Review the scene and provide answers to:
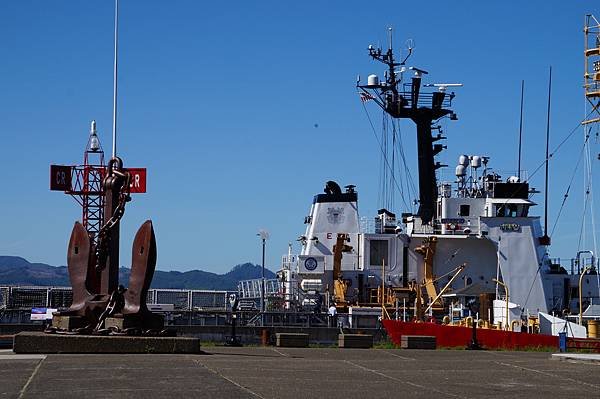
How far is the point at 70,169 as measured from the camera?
54.4 meters

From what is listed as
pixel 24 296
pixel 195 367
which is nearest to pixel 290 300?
pixel 24 296

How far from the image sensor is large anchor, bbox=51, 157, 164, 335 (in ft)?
76.0

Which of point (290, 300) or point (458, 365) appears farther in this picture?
point (290, 300)

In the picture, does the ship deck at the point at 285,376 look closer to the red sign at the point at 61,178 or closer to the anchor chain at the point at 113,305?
the anchor chain at the point at 113,305

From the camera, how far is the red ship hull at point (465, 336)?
109 feet

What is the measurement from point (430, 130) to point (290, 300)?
10.4 meters

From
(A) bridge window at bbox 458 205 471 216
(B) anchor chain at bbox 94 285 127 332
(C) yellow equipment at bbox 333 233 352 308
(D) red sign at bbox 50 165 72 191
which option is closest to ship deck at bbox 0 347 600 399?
(B) anchor chain at bbox 94 285 127 332

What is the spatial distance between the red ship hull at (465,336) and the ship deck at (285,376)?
837 cm

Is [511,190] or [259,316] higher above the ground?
[511,190]

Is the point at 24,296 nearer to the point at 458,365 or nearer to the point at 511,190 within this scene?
the point at 511,190

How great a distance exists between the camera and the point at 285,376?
61.9ft

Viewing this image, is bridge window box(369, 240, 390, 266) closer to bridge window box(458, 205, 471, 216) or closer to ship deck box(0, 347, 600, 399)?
bridge window box(458, 205, 471, 216)

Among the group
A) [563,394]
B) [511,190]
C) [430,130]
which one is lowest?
[563,394]

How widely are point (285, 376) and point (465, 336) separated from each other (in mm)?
16525
